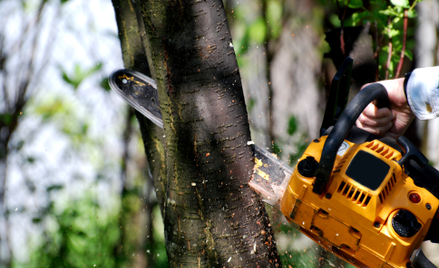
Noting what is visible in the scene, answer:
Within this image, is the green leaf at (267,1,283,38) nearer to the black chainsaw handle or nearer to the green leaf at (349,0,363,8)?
the green leaf at (349,0,363,8)

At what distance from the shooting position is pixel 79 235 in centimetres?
309

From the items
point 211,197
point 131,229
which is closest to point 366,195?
point 211,197

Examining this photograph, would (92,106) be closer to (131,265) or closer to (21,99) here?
(21,99)

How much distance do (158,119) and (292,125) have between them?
1859mm

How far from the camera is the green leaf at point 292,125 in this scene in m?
2.92

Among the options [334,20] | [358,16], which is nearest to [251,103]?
[334,20]

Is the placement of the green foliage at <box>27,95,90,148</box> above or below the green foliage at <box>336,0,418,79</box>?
below

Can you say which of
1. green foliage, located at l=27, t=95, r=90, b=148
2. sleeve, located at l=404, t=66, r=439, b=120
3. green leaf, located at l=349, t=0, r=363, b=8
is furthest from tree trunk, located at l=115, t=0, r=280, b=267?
green foliage, located at l=27, t=95, r=90, b=148

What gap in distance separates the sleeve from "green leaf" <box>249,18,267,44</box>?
6.19 ft

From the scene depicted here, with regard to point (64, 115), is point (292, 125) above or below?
below

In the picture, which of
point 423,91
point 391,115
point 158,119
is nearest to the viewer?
point 423,91

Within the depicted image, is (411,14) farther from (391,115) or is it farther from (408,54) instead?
(391,115)

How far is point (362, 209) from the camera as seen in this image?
0.92 meters

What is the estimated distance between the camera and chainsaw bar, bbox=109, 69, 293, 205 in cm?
108
